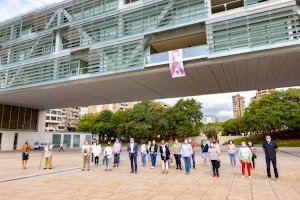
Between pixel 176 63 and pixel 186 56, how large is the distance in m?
0.97

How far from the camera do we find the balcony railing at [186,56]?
747 inches

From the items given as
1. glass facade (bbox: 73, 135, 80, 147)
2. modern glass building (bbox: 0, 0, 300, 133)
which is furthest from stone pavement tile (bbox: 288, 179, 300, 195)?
glass facade (bbox: 73, 135, 80, 147)

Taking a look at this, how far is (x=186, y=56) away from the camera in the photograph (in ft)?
64.2

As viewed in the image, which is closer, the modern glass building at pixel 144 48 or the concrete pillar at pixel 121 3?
the modern glass building at pixel 144 48

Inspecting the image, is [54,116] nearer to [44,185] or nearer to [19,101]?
[19,101]

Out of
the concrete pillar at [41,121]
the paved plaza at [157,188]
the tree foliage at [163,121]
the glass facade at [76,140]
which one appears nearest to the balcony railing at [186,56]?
the paved plaza at [157,188]

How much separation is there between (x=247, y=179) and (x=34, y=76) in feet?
80.9

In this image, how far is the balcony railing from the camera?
19.0 meters

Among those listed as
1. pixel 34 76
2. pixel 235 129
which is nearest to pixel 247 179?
pixel 34 76

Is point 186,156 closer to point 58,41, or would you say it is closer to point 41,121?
point 58,41

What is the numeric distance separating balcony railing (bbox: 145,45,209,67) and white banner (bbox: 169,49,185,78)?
1.15 feet

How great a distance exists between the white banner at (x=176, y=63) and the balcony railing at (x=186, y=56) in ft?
1.15

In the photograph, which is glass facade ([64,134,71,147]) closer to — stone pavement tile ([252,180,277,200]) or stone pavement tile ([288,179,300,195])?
stone pavement tile ([252,180,277,200])

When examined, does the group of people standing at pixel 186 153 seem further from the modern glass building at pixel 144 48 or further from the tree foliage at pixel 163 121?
the tree foliage at pixel 163 121
